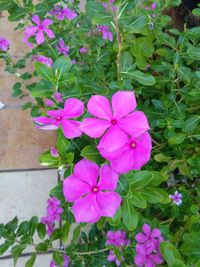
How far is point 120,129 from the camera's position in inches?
26.6

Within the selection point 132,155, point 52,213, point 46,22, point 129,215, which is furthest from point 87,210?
point 46,22

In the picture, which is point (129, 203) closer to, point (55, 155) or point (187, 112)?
point (55, 155)

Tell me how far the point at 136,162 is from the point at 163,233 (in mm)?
542

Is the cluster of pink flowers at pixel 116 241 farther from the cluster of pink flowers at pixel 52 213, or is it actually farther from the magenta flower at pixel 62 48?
the magenta flower at pixel 62 48

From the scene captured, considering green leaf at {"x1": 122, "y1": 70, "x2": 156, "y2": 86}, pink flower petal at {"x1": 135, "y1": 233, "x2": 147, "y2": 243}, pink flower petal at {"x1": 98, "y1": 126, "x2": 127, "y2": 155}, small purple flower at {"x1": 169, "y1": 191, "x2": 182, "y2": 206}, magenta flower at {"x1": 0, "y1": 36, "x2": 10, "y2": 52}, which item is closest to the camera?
pink flower petal at {"x1": 98, "y1": 126, "x2": 127, "y2": 155}

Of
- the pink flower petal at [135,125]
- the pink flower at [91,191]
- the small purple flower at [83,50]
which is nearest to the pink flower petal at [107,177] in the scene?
the pink flower at [91,191]

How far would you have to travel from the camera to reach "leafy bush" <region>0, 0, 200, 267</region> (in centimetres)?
85

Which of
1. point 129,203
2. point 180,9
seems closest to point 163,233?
point 129,203

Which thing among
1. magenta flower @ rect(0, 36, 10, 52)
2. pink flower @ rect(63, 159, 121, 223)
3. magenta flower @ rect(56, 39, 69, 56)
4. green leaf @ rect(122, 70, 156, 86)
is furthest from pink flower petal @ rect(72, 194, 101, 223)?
magenta flower @ rect(0, 36, 10, 52)

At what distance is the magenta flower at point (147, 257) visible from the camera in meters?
1.06

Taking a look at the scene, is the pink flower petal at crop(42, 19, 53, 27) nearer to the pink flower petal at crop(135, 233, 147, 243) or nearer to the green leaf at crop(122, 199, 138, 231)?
the green leaf at crop(122, 199, 138, 231)

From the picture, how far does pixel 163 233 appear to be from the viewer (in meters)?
1.17

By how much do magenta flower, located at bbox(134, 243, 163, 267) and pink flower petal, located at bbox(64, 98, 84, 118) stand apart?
21.2 inches

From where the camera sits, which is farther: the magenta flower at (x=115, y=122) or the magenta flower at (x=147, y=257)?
the magenta flower at (x=147, y=257)
